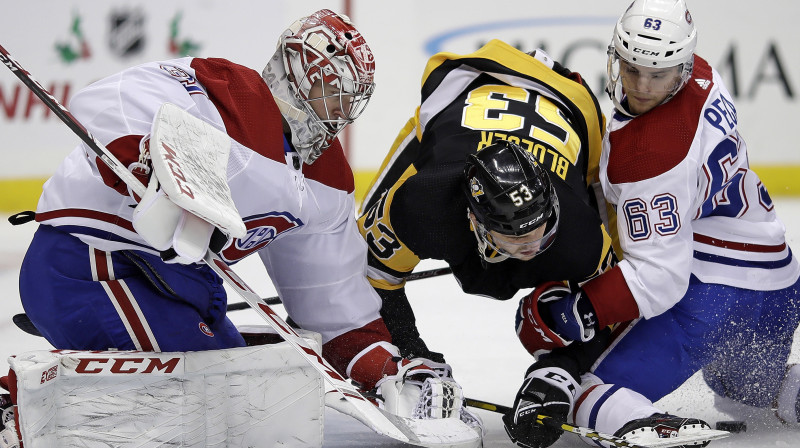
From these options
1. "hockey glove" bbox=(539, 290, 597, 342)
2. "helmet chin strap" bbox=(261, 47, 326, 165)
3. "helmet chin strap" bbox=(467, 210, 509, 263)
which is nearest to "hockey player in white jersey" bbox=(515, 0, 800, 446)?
"hockey glove" bbox=(539, 290, 597, 342)

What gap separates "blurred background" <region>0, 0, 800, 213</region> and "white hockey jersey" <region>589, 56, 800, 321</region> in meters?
3.04

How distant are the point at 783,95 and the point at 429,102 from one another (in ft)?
11.8

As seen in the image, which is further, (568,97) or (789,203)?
(789,203)

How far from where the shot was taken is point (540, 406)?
8.44 ft

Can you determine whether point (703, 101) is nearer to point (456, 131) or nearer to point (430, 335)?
point (456, 131)

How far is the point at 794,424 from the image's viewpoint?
2801 mm

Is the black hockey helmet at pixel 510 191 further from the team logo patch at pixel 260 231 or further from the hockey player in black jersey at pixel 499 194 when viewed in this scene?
the team logo patch at pixel 260 231

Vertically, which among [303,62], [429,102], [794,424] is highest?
[303,62]

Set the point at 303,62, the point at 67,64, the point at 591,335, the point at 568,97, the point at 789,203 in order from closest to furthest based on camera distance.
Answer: the point at 303,62 → the point at 591,335 → the point at 568,97 → the point at 67,64 → the point at 789,203

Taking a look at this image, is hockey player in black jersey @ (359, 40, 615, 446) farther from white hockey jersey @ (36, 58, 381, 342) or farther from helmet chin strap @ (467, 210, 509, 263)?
white hockey jersey @ (36, 58, 381, 342)

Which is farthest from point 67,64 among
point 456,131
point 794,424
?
point 794,424

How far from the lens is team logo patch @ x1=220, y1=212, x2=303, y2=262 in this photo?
8.04 ft

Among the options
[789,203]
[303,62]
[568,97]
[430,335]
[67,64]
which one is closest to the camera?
[303,62]

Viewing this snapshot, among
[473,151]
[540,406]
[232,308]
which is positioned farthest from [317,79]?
[232,308]
